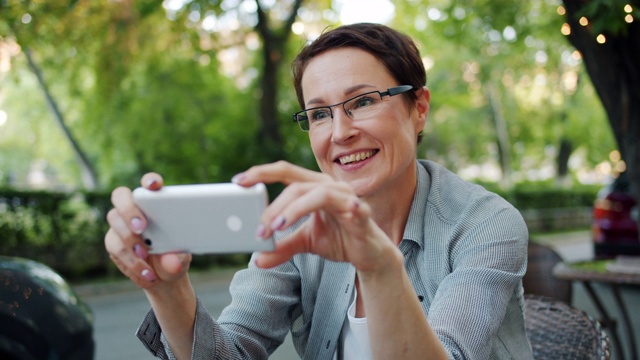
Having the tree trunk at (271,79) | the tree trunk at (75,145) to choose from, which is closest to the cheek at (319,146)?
the tree trunk at (271,79)

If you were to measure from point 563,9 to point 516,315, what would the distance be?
247 centimetres

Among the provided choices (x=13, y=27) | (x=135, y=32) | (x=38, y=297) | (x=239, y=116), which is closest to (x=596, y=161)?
(x=239, y=116)

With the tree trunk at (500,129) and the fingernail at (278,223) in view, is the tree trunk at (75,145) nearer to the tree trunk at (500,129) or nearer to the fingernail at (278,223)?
Answer: the tree trunk at (500,129)

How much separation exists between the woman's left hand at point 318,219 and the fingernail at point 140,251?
0.24 m

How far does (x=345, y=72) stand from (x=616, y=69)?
7.94 feet

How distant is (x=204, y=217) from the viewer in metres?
1.18

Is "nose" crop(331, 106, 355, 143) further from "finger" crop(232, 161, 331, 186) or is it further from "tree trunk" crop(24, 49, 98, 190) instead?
"tree trunk" crop(24, 49, 98, 190)

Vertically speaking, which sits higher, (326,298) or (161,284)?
(161,284)

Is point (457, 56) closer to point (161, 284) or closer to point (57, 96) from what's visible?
point (57, 96)

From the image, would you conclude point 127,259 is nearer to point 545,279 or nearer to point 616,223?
point 545,279

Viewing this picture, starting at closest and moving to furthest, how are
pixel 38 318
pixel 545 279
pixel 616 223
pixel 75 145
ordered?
pixel 38 318 → pixel 545 279 → pixel 616 223 → pixel 75 145

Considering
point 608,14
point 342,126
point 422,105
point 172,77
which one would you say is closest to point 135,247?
point 342,126

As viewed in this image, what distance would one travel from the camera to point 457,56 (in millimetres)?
19953

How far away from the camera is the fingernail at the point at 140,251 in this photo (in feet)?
4.16
